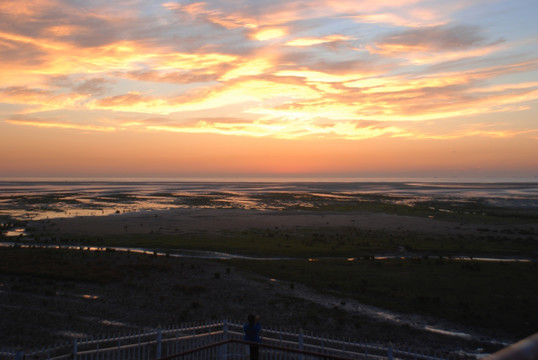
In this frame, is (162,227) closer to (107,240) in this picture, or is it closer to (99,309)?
(107,240)

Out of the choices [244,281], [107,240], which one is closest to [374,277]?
[244,281]

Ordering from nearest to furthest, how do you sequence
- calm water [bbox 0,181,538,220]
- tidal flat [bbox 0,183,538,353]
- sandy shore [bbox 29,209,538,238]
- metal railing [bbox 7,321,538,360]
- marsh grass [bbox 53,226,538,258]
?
1. metal railing [bbox 7,321,538,360]
2. tidal flat [bbox 0,183,538,353]
3. marsh grass [bbox 53,226,538,258]
4. sandy shore [bbox 29,209,538,238]
5. calm water [bbox 0,181,538,220]

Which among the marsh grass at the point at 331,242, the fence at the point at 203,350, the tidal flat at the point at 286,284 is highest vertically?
the fence at the point at 203,350

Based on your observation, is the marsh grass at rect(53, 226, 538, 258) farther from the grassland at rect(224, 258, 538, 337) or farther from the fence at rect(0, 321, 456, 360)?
the fence at rect(0, 321, 456, 360)

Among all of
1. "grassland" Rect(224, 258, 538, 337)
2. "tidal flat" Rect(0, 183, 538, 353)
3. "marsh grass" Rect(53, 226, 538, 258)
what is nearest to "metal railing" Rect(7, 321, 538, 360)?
"tidal flat" Rect(0, 183, 538, 353)

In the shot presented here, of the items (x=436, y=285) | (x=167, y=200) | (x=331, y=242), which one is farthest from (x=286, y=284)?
(x=167, y=200)

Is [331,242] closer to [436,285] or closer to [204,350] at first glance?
[436,285]

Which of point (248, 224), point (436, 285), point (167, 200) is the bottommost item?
point (248, 224)

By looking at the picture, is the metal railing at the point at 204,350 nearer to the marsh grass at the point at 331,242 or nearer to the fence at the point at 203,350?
the fence at the point at 203,350

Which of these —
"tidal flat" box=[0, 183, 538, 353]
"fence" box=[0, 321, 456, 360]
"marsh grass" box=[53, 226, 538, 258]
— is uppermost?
"fence" box=[0, 321, 456, 360]

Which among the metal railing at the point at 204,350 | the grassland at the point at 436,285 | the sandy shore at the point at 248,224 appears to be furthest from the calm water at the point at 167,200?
the metal railing at the point at 204,350

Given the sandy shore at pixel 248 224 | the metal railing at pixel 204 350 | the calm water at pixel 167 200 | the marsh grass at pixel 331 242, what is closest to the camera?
the metal railing at pixel 204 350

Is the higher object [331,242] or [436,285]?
[436,285]

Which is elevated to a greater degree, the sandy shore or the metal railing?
the metal railing
